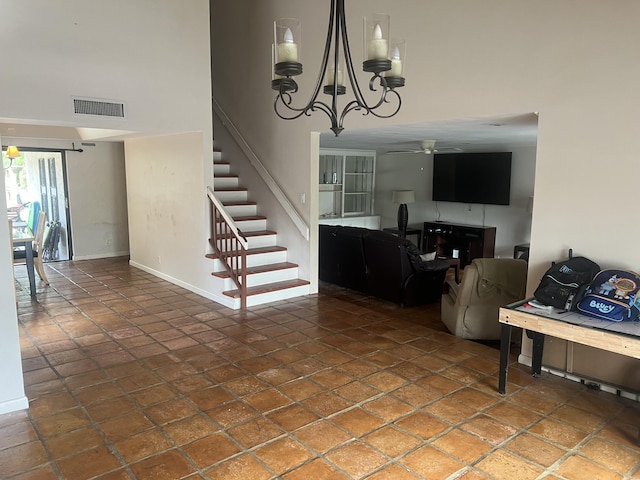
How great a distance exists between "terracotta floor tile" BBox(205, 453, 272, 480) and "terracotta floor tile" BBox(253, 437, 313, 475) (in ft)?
0.18

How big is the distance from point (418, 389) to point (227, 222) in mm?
3009

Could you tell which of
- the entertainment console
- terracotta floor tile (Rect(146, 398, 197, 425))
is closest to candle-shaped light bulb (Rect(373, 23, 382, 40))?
terracotta floor tile (Rect(146, 398, 197, 425))

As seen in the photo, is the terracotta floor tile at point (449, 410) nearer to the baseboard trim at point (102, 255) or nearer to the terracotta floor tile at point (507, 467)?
the terracotta floor tile at point (507, 467)

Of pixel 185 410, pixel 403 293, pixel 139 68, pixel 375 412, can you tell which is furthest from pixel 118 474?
pixel 139 68

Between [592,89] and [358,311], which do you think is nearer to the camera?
[592,89]

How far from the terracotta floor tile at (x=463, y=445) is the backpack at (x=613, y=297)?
1.16m

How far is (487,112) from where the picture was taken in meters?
3.91

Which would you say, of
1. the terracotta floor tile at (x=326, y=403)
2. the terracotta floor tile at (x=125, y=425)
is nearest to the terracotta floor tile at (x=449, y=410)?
the terracotta floor tile at (x=326, y=403)

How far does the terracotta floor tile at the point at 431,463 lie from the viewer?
2529 millimetres

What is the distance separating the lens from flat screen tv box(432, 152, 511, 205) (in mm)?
7926

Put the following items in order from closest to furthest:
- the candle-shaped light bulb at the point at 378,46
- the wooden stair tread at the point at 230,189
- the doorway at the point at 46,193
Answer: the candle-shaped light bulb at the point at 378,46, the wooden stair tread at the point at 230,189, the doorway at the point at 46,193

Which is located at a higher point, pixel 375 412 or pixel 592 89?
pixel 592 89

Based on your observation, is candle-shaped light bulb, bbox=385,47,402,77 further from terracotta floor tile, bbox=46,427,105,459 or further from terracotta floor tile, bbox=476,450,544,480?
terracotta floor tile, bbox=46,427,105,459

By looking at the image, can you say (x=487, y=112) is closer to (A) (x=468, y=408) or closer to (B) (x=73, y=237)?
(A) (x=468, y=408)
